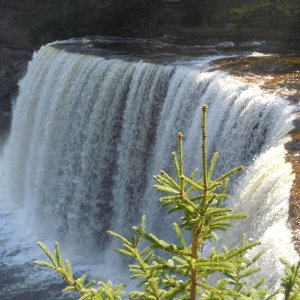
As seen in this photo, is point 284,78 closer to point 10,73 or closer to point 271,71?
point 271,71

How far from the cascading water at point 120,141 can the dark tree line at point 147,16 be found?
7.05 m

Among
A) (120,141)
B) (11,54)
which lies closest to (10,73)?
(11,54)

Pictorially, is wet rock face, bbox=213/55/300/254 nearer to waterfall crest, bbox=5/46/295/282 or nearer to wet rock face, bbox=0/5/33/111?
waterfall crest, bbox=5/46/295/282

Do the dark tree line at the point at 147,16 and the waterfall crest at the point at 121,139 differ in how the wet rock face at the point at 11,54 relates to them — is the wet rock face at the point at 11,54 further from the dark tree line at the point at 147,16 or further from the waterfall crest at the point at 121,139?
the waterfall crest at the point at 121,139

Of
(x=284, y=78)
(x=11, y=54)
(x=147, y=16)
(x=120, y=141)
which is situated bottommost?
(x=120, y=141)

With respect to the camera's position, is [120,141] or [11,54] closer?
[120,141]

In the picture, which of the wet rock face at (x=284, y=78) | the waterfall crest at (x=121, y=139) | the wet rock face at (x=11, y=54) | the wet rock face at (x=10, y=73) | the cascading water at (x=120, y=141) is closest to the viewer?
the wet rock face at (x=284, y=78)

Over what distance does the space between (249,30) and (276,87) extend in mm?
11061

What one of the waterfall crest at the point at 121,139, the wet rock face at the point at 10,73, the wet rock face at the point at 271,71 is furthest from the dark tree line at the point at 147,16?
the waterfall crest at the point at 121,139

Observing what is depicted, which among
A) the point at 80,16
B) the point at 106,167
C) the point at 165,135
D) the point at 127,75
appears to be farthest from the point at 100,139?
the point at 80,16

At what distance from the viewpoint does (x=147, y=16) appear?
22641 mm

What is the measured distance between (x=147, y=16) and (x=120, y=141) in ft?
41.5

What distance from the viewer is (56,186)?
42.9ft

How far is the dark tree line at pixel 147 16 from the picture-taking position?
19406mm
